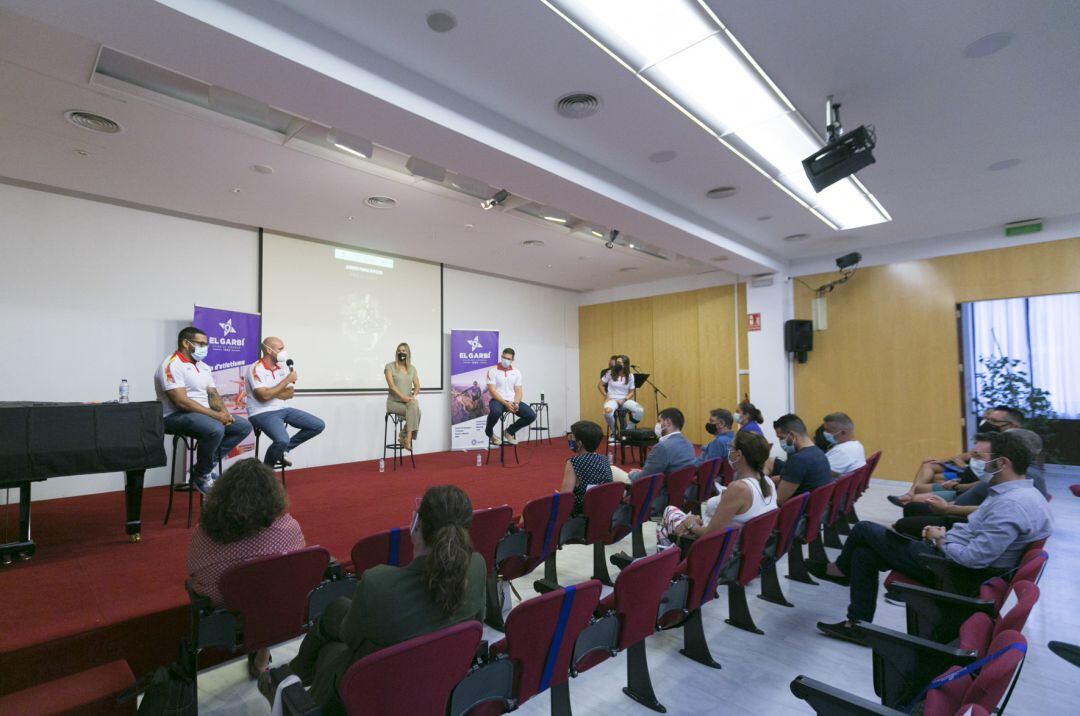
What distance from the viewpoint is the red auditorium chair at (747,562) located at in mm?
2598

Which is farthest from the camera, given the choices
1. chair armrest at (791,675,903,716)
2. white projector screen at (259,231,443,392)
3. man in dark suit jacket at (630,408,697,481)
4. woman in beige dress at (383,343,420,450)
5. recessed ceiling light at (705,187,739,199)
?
white projector screen at (259,231,443,392)

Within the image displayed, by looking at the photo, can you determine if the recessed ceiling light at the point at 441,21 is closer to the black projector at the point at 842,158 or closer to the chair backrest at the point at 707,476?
the black projector at the point at 842,158

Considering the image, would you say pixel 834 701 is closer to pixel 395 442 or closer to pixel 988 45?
pixel 988 45

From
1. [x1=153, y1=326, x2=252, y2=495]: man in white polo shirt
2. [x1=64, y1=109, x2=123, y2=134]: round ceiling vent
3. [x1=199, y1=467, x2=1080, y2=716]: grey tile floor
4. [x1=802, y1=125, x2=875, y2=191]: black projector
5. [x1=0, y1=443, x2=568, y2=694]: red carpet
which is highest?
[x1=64, y1=109, x2=123, y2=134]: round ceiling vent

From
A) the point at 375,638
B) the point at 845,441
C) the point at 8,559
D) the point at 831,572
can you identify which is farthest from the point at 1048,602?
the point at 8,559

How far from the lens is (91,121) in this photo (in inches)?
145

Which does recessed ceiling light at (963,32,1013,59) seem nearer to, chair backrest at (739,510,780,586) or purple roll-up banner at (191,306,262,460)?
chair backrest at (739,510,780,586)

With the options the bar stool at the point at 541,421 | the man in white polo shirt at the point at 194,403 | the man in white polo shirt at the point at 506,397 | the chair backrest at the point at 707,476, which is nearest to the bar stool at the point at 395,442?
the man in white polo shirt at the point at 506,397

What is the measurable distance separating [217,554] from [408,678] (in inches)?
46.1

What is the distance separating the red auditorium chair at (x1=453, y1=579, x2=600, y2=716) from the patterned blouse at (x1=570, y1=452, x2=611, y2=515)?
1.57 m

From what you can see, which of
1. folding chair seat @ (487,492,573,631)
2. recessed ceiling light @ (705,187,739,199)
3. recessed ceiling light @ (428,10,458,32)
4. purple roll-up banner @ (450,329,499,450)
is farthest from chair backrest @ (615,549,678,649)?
purple roll-up banner @ (450,329,499,450)

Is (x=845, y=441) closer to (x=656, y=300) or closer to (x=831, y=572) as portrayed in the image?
(x=831, y=572)

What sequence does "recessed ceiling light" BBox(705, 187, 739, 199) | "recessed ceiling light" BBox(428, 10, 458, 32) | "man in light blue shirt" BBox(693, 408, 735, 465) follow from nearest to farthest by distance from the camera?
"recessed ceiling light" BBox(428, 10, 458, 32) < "man in light blue shirt" BBox(693, 408, 735, 465) < "recessed ceiling light" BBox(705, 187, 739, 199)

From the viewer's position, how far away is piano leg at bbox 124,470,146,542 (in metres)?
3.22
